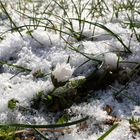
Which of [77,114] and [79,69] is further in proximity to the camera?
[79,69]

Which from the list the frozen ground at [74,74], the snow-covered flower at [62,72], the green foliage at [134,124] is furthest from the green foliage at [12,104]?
the green foliage at [134,124]

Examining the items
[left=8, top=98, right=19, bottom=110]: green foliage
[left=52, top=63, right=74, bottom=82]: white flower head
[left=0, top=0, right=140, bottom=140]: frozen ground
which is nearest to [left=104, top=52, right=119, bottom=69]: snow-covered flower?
[left=0, top=0, right=140, bottom=140]: frozen ground

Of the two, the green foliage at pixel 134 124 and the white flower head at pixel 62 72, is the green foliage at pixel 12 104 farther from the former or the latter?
the green foliage at pixel 134 124

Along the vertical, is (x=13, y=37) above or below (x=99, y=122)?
above

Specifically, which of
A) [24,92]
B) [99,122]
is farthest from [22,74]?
[99,122]

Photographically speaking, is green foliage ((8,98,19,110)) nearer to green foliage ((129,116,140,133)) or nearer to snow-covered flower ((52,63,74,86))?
snow-covered flower ((52,63,74,86))

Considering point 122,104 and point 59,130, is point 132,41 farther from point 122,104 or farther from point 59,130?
point 59,130

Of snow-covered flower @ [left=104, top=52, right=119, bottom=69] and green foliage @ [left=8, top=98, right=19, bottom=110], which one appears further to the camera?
snow-covered flower @ [left=104, top=52, right=119, bottom=69]
